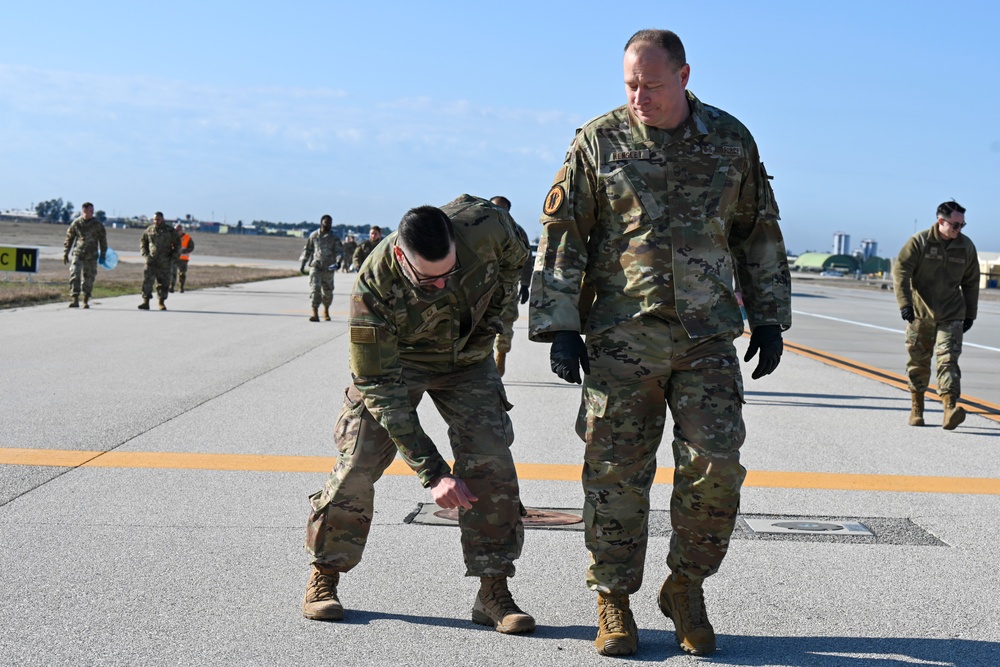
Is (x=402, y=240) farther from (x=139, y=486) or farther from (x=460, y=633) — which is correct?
(x=139, y=486)

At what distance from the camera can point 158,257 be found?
21969mm

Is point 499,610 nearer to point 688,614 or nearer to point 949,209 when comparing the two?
point 688,614

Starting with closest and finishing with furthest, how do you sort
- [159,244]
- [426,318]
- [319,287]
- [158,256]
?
[426,318] < [319,287] < [159,244] < [158,256]

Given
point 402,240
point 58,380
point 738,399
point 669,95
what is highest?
point 669,95

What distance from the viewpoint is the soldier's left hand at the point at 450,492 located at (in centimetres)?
403

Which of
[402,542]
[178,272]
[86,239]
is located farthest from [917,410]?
[178,272]

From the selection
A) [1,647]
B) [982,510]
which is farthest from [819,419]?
[1,647]

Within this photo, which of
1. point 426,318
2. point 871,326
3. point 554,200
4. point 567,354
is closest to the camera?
point 567,354

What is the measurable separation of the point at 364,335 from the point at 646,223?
3.57 ft

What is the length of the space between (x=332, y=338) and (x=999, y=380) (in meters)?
9.16

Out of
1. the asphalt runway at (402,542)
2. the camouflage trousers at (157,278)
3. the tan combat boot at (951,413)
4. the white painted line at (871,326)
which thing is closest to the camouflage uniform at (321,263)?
the camouflage trousers at (157,278)

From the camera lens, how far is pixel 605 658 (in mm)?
4023

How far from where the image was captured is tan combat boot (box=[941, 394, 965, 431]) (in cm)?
949

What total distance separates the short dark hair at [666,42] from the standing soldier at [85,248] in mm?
18671
